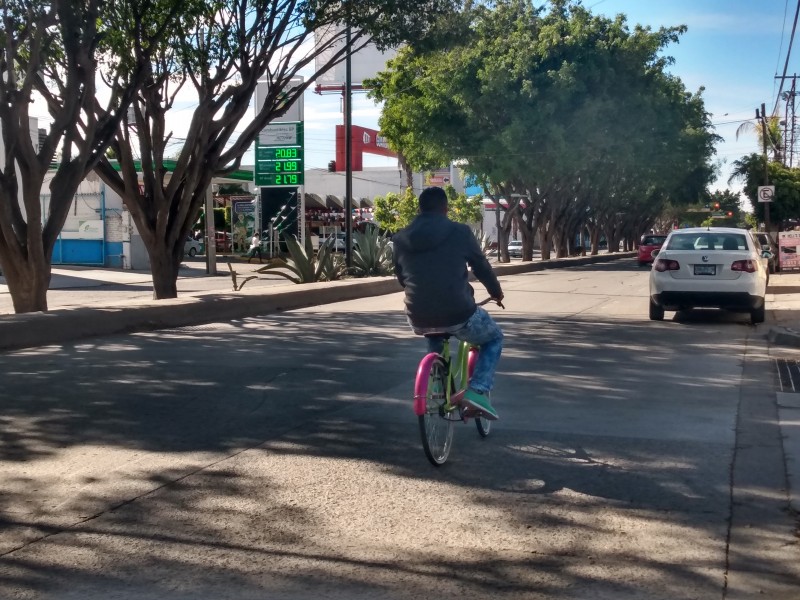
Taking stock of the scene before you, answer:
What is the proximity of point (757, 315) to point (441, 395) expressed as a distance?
11.5 metres

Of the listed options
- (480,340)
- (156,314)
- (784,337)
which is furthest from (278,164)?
(480,340)

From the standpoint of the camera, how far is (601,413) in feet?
29.1

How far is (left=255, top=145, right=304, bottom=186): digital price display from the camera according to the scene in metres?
39.2

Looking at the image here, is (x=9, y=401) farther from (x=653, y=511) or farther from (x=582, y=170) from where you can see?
(x=582, y=170)

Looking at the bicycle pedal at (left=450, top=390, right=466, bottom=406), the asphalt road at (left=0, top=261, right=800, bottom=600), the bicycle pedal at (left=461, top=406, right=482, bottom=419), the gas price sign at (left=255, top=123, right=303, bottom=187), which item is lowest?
the asphalt road at (left=0, top=261, right=800, bottom=600)

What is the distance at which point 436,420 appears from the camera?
677cm

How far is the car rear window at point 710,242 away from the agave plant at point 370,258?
12.6 meters

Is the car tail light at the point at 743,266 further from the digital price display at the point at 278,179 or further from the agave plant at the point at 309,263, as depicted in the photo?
the digital price display at the point at 278,179

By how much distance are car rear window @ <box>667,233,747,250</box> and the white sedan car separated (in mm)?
26

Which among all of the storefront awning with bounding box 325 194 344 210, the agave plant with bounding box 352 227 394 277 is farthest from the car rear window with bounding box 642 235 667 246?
the storefront awning with bounding box 325 194 344 210

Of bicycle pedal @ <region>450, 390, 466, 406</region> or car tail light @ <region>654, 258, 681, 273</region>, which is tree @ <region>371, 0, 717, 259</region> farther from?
bicycle pedal @ <region>450, 390, 466, 406</region>

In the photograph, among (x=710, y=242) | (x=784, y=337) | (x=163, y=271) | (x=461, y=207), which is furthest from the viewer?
(x=461, y=207)

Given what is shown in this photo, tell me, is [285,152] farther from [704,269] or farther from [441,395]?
[441,395]

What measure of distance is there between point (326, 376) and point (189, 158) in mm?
10405
